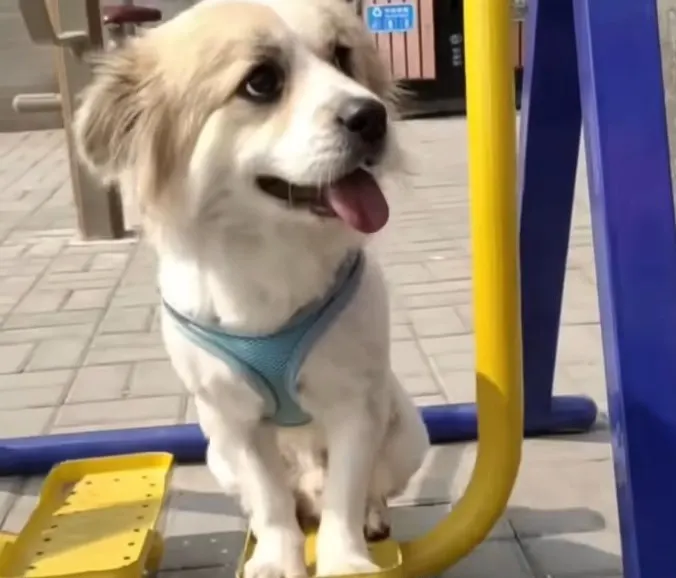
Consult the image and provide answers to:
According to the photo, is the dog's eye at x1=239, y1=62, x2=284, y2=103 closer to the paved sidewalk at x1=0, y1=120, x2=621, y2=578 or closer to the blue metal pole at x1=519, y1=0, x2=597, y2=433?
the paved sidewalk at x1=0, y1=120, x2=621, y2=578

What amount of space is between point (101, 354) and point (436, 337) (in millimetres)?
809

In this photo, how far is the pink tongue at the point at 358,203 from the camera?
1242mm

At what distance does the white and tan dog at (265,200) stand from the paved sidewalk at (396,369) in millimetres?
233

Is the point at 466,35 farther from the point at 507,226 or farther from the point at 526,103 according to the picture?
the point at 526,103

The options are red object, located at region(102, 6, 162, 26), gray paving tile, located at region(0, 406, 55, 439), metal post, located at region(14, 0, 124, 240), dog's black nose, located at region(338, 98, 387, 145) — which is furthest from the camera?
red object, located at region(102, 6, 162, 26)

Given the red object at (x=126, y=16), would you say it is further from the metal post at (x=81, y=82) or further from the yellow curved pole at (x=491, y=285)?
the yellow curved pole at (x=491, y=285)

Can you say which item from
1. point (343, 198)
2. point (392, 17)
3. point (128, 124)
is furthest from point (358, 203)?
point (392, 17)

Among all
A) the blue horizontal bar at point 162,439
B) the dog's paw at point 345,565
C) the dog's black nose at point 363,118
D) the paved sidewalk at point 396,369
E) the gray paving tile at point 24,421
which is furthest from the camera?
the gray paving tile at point 24,421

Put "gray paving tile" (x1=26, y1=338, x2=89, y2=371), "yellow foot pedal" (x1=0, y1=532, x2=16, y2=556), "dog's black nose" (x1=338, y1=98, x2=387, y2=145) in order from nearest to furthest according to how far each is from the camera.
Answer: "dog's black nose" (x1=338, y1=98, x2=387, y2=145) → "yellow foot pedal" (x1=0, y1=532, x2=16, y2=556) → "gray paving tile" (x1=26, y1=338, x2=89, y2=371)

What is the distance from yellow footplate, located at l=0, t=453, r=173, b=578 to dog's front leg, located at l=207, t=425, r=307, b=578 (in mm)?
139

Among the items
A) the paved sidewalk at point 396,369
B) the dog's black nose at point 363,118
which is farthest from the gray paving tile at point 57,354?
the dog's black nose at point 363,118

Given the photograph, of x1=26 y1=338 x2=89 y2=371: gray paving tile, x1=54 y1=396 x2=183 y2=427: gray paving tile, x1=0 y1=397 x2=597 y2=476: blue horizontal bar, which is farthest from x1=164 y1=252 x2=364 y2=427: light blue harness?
x1=26 y1=338 x2=89 y2=371: gray paving tile

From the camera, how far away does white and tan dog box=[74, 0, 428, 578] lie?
125 centimetres

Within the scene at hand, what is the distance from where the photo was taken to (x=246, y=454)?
1.43 meters
